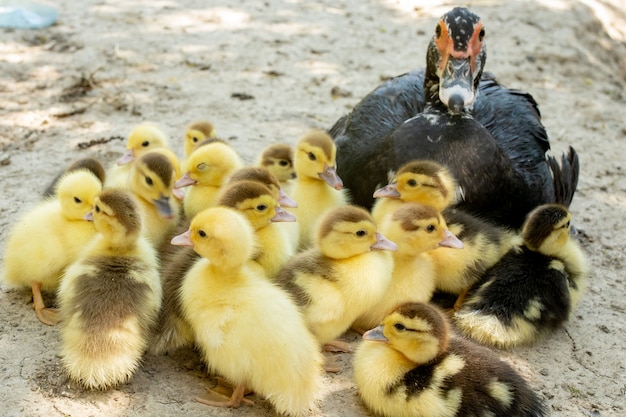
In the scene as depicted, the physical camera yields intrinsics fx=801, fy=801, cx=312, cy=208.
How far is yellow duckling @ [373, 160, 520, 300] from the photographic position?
418 centimetres

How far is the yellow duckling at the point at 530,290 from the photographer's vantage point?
399 cm

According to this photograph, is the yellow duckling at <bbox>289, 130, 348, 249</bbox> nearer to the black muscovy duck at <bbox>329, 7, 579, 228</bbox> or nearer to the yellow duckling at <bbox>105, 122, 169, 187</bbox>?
the black muscovy duck at <bbox>329, 7, 579, 228</bbox>

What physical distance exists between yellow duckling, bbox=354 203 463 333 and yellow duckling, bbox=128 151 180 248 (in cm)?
114

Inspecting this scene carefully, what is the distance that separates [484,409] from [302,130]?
11.7 feet

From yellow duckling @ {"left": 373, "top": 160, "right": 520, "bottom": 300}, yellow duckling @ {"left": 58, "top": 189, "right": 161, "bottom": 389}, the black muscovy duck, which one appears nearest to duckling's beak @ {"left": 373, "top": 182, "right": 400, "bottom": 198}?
yellow duckling @ {"left": 373, "top": 160, "right": 520, "bottom": 300}

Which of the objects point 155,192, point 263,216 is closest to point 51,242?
point 155,192

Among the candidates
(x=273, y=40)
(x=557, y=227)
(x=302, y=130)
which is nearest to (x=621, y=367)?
(x=557, y=227)

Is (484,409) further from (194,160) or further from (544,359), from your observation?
(194,160)

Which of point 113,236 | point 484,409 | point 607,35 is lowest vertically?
point 607,35

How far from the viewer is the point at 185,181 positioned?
14.7ft

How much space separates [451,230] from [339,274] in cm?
78

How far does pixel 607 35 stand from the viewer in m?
9.12

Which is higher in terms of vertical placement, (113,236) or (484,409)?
(113,236)

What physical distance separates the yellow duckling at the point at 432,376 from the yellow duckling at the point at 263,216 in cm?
71
